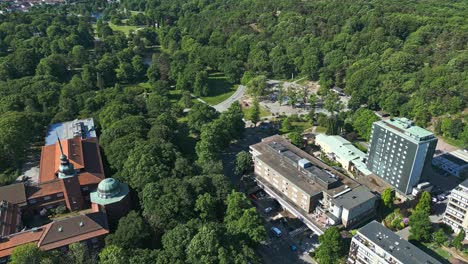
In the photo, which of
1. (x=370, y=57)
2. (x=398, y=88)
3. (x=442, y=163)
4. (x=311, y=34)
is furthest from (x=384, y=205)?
(x=311, y=34)

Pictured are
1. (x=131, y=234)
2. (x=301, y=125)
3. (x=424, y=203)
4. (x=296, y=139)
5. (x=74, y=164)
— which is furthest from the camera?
(x=301, y=125)

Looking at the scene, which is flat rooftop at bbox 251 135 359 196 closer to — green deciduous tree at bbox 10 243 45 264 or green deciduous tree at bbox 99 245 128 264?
green deciduous tree at bbox 99 245 128 264

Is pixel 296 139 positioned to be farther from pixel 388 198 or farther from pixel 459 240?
pixel 459 240

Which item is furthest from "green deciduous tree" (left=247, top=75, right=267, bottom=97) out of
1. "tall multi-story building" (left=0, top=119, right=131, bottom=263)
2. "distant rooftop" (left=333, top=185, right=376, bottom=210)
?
"distant rooftop" (left=333, top=185, right=376, bottom=210)

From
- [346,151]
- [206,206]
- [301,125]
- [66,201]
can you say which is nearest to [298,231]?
[206,206]

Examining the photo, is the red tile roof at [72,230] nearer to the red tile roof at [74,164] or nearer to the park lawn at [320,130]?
the red tile roof at [74,164]

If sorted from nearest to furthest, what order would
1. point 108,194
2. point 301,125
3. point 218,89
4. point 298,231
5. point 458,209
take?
1. point 108,194
2. point 458,209
3. point 298,231
4. point 301,125
5. point 218,89
